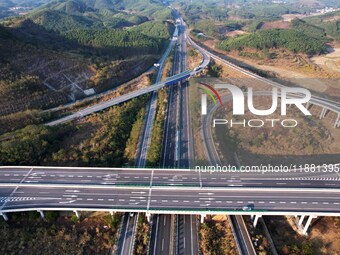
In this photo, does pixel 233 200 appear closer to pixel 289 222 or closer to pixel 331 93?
pixel 289 222

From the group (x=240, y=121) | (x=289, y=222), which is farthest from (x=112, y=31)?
(x=289, y=222)

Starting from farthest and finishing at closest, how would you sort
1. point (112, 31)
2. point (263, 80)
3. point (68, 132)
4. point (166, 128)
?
point (112, 31), point (263, 80), point (166, 128), point (68, 132)

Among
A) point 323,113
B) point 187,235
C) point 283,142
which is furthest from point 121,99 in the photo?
point 323,113

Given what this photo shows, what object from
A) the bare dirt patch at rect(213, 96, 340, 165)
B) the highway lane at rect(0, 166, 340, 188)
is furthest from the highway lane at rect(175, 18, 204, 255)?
the bare dirt patch at rect(213, 96, 340, 165)


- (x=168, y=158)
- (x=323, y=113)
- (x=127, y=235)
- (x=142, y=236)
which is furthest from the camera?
(x=323, y=113)

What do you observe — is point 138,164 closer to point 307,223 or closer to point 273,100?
point 307,223

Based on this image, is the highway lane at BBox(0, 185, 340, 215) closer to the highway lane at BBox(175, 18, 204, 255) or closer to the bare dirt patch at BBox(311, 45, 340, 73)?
the highway lane at BBox(175, 18, 204, 255)

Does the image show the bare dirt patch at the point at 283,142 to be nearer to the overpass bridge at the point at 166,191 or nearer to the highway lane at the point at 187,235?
the overpass bridge at the point at 166,191

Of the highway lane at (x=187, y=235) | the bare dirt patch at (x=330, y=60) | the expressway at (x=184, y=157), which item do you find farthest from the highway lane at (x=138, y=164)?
the bare dirt patch at (x=330, y=60)

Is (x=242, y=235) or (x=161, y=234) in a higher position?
(x=161, y=234)
